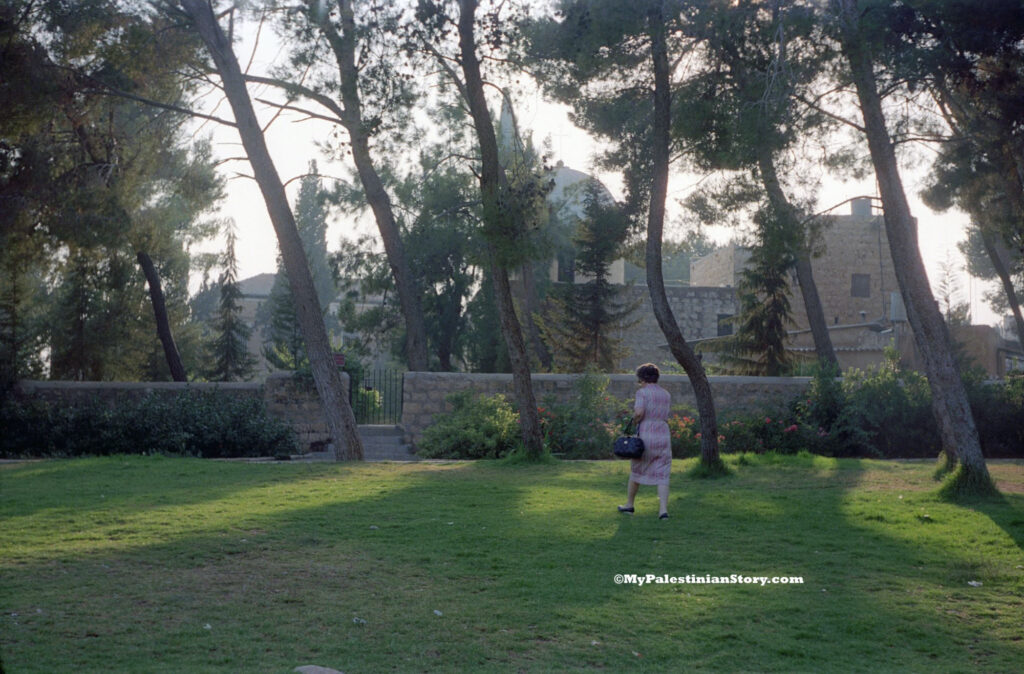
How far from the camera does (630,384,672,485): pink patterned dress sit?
30.5 feet

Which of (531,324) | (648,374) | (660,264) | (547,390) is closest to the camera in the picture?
(648,374)

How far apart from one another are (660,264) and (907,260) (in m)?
3.30

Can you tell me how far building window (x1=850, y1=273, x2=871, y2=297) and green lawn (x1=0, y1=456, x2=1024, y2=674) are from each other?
34250mm

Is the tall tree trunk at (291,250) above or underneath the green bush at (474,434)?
above

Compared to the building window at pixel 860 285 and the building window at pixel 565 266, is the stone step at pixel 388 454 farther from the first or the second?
the building window at pixel 860 285

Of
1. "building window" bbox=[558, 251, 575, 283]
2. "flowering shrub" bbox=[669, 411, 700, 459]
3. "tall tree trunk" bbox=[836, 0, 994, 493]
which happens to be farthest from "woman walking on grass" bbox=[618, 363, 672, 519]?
"building window" bbox=[558, 251, 575, 283]

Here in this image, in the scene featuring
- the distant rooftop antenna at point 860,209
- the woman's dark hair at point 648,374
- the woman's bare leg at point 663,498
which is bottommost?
the woman's bare leg at point 663,498

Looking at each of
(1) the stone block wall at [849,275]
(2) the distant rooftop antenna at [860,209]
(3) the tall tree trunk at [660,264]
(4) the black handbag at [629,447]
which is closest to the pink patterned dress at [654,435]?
(4) the black handbag at [629,447]

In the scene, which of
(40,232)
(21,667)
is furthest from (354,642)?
(40,232)

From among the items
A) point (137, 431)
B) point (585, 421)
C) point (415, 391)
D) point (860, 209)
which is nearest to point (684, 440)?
point (585, 421)

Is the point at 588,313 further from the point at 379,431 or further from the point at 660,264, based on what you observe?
the point at 660,264

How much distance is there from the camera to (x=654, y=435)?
9.29 m

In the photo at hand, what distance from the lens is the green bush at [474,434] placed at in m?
17.2

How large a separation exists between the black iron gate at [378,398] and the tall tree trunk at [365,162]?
5031 mm
